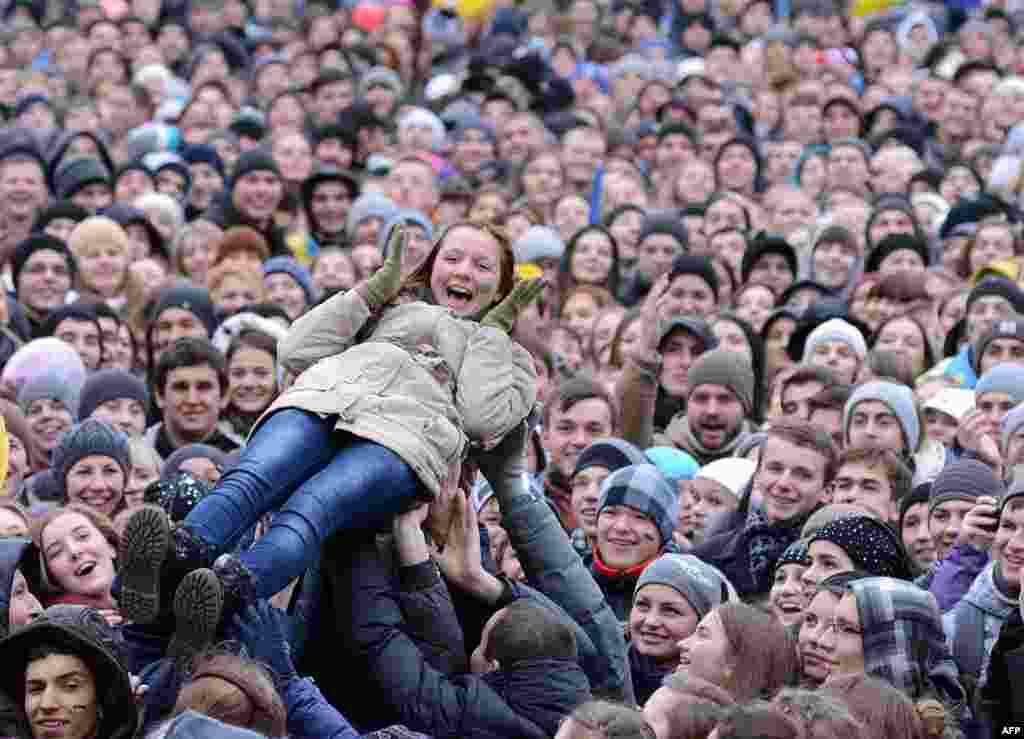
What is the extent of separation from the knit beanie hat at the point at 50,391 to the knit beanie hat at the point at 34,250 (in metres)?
2.30

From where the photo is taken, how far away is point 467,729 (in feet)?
23.2

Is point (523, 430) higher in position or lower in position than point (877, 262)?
higher

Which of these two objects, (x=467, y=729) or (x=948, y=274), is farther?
(x=948, y=274)

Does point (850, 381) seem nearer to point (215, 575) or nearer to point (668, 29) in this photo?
point (215, 575)

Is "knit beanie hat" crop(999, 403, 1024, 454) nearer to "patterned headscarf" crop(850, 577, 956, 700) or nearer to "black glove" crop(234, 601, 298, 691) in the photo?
"patterned headscarf" crop(850, 577, 956, 700)

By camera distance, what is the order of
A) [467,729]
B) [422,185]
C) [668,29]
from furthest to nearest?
[668,29] → [422,185] → [467,729]

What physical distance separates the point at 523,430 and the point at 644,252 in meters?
7.59

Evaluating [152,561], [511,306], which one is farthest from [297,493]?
[511,306]

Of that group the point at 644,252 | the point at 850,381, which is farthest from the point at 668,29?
the point at 850,381

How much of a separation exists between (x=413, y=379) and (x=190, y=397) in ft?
13.0

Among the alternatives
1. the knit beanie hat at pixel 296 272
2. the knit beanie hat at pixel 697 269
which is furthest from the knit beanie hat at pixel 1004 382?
the knit beanie hat at pixel 296 272

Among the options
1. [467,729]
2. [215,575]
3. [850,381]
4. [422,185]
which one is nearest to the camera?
[215,575]

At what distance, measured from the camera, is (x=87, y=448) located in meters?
9.96

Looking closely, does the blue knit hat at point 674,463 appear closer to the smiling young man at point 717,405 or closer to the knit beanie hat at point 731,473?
the knit beanie hat at point 731,473
